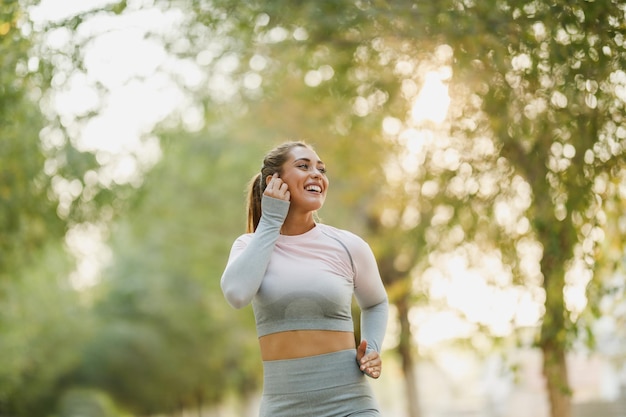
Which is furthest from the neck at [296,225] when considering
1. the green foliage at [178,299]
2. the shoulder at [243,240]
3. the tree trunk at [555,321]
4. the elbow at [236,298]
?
the green foliage at [178,299]

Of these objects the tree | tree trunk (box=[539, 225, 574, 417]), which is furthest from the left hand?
tree trunk (box=[539, 225, 574, 417])

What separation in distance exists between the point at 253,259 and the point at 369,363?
630 millimetres

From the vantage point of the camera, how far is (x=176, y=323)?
117 feet

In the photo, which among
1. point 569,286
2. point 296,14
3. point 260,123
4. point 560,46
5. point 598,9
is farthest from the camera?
point 260,123

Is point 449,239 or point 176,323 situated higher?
point 176,323

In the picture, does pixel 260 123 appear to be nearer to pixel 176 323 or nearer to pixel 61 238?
pixel 61 238

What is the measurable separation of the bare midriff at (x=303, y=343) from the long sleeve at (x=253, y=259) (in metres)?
0.21

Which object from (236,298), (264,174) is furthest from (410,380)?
(236,298)

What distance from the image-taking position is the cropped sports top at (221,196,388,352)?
3.88 meters

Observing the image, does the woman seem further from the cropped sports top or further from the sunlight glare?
the sunlight glare

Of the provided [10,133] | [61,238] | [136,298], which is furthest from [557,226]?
[136,298]

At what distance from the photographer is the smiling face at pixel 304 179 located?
4.10 metres

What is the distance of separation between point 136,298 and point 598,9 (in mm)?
33689

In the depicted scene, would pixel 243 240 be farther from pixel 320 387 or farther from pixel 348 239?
pixel 320 387
